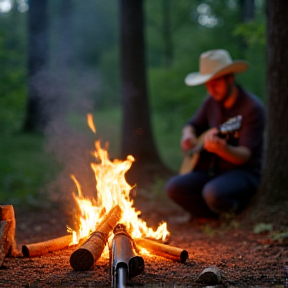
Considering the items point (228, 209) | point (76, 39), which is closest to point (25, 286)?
point (228, 209)

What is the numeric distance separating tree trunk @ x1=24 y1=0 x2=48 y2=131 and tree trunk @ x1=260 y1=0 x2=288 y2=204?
12.6m

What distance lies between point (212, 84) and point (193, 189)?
1.31 m

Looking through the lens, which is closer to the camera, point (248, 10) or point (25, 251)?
point (25, 251)

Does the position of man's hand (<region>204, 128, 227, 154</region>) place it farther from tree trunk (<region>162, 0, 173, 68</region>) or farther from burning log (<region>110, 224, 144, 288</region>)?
tree trunk (<region>162, 0, 173, 68</region>)

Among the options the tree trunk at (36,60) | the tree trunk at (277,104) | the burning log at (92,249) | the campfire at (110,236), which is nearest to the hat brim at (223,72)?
the tree trunk at (277,104)

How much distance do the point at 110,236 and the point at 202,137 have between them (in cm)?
266

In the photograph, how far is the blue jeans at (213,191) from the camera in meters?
6.14

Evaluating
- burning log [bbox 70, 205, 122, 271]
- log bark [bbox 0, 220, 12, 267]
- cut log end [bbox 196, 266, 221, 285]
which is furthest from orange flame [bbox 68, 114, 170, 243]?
cut log end [bbox 196, 266, 221, 285]

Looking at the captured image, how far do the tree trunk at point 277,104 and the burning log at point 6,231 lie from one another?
3.07 meters

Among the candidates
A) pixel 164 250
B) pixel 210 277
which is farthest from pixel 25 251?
pixel 210 277

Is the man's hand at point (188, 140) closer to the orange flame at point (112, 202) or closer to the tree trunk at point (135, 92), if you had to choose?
the orange flame at point (112, 202)

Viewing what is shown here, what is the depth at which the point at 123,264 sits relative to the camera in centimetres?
352

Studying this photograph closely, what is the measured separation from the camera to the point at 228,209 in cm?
630

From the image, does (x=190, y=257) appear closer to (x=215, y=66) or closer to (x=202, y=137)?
(x=202, y=137)
